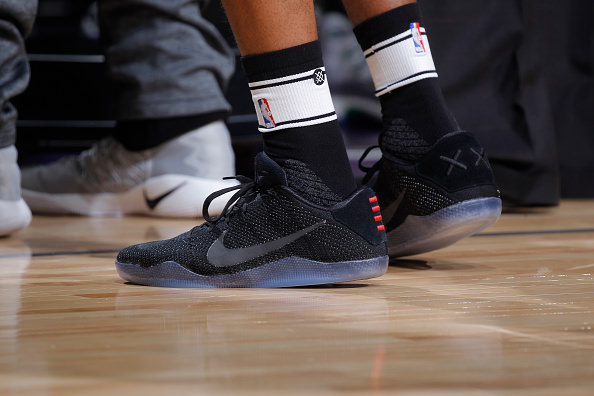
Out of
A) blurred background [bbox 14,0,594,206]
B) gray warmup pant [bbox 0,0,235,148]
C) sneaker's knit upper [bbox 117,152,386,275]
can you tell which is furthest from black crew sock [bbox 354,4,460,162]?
gray warmup pant [bbox 0,0,235,148]

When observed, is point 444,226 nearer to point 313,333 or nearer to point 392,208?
point 392,208

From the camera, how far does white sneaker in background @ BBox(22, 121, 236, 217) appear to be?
1649mm

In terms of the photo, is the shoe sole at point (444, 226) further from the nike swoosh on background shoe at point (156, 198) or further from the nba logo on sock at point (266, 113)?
the nike swoosh on background shoe at point (156, 198)

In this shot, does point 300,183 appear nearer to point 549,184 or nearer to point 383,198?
point 383,198

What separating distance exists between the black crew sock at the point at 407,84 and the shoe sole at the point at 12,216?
0.69 metres

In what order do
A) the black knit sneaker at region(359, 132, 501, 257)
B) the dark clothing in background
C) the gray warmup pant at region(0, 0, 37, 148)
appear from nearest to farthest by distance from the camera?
the black knit sneaker at region(359, 132, 501, 257)
the gray warmup pant at region(0, 0, 37, 148)
the dark clothing in background

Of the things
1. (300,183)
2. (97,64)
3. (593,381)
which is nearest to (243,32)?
(300,183)

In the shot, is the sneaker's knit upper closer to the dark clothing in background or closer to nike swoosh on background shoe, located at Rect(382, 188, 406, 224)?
nike swoosh on background shoe, located at Rect(382, 188, 406, 224)

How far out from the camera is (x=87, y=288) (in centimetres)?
82

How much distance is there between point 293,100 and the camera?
2.62 feet

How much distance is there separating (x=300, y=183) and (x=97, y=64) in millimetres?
1651

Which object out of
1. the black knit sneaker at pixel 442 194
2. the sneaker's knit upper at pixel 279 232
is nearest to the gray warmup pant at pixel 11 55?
the sneaker's knit upper at pixel 279 232

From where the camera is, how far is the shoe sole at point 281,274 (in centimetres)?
80

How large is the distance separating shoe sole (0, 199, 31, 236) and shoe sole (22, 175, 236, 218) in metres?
0.38
